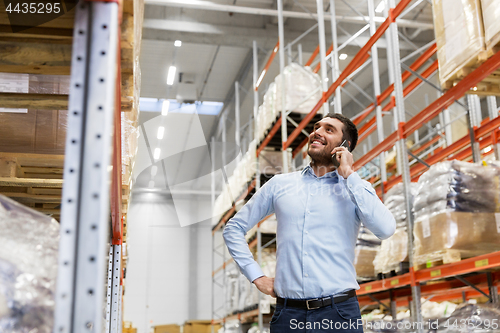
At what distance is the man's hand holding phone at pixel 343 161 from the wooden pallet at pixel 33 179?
1673mm

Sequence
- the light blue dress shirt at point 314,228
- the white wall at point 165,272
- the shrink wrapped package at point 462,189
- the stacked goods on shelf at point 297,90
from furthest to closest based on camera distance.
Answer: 1. the white wall at point 165,272
2. the stacked goods on shelf at point 297,90
3. the shrink wrapped package at point 462,189
4. the light blue dress shirt at point 314,228

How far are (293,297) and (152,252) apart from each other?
22.8 metres

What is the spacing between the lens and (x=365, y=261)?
20.9ft

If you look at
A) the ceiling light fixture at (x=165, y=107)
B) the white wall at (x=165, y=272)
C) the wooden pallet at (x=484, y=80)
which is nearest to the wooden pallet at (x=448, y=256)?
the wooden pallet at (x=484, y=80)

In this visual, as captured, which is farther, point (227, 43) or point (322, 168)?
point (227, 43)

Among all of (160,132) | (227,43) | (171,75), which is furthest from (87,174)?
(160,132)

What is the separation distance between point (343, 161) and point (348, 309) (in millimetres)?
791

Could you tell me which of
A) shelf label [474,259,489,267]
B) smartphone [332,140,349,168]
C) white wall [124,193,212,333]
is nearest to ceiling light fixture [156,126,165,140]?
white wall [124,193,212,333]

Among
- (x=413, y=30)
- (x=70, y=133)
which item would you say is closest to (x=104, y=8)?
(x=70, y=133)

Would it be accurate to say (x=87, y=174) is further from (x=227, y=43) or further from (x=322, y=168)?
(x=227, y=43)

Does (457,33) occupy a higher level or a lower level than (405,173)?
higher

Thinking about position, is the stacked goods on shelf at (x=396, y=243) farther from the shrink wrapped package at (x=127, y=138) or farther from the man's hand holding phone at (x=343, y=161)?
the shrink wrapped package at (x=127, y=138)

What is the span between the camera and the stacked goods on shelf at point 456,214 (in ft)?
14.0

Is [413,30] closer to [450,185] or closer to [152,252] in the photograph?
[450,185]
